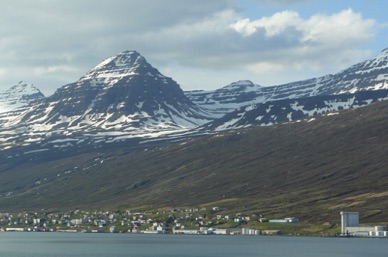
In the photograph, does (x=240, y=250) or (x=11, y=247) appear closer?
(x=240, y=250)

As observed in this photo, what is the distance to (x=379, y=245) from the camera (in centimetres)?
17925

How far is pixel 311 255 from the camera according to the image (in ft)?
499

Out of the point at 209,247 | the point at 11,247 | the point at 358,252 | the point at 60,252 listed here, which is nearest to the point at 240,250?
the point at 209,247

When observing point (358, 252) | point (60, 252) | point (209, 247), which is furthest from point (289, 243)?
point (60, 252)

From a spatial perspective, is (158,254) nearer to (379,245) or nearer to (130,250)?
(130,250)

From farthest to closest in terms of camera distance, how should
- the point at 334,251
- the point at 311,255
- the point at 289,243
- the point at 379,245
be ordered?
1. the point at 289,243
2. the point at 379,245
3. the point at 334,251
4. the point at 311,255

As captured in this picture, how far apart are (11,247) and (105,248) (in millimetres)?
21685

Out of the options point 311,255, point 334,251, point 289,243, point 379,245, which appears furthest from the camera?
point 289,243

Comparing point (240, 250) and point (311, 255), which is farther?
point (240, 250)

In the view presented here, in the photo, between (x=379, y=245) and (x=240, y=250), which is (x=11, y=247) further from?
(x=379, y=245)

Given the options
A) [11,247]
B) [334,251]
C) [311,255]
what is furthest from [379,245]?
[11,247]

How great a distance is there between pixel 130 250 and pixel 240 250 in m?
21.6

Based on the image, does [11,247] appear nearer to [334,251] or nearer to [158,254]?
[158,254]

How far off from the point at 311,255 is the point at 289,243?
40.1 metres
